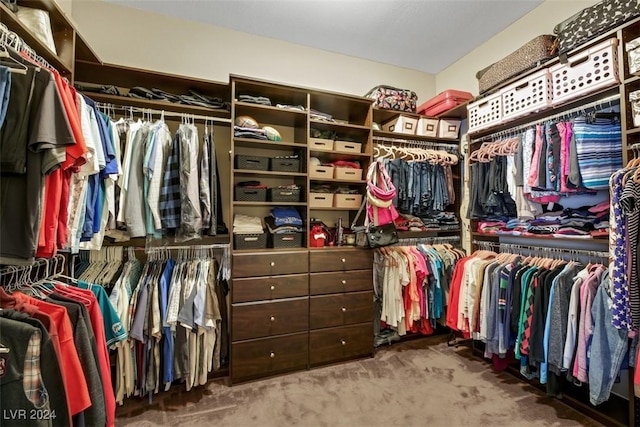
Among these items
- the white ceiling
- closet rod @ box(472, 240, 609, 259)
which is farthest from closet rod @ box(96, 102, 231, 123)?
closet rod @ box(472, 240, 609, 259)

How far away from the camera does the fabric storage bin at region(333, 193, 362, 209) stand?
2.71 m

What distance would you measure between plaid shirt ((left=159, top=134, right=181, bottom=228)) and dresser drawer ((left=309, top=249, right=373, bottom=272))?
1059mm

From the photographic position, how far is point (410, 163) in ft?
9.40

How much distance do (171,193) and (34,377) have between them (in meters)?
1.30

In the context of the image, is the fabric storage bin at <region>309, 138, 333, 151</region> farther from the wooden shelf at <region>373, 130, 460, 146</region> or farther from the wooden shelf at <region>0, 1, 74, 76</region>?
the wooden shelf at <region>0, 1, 74, 76</region>

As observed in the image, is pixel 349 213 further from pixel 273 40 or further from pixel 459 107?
pixel 273 40

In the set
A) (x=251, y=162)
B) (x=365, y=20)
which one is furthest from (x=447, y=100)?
(x=251, y=162)

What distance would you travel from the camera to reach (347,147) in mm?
2729

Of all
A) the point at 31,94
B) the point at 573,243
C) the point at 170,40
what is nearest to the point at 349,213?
the point at 573,243

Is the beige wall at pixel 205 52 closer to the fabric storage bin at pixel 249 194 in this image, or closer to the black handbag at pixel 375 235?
the fabric storage bin at pixel 249 194

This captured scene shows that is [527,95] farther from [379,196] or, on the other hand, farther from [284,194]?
[284,194]

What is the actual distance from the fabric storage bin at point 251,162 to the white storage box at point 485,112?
6.26ft

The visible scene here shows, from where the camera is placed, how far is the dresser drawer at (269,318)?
219 cm

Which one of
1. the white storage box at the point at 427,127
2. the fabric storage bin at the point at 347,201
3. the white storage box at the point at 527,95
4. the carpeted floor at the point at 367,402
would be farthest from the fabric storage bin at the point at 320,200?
the white storage box at the point at 527,95
